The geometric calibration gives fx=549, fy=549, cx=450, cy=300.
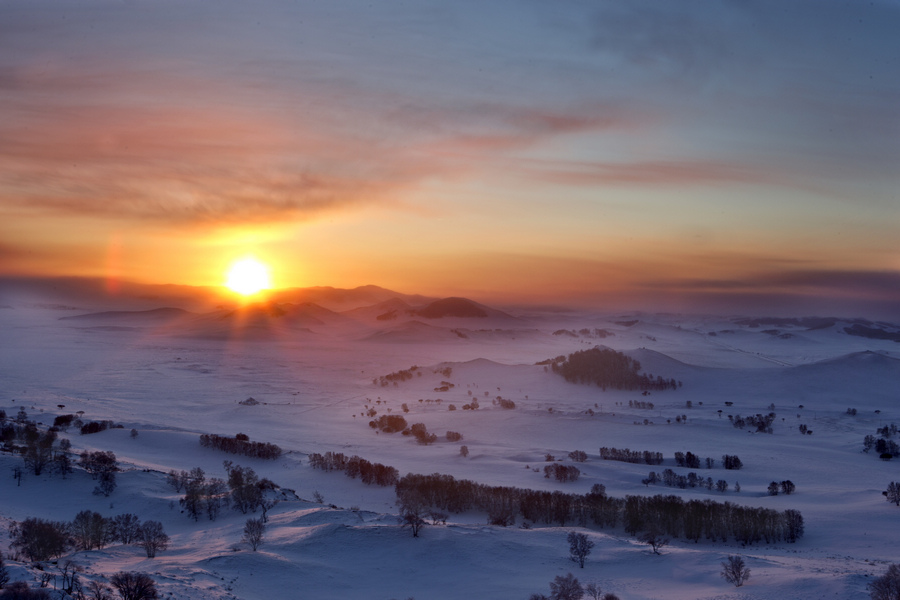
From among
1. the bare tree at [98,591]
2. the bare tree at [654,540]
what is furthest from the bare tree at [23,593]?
the bare tree at [654,540]

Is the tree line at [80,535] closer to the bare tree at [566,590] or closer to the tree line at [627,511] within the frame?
the tree line at [627,511]

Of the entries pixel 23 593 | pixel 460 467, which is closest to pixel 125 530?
pixel 23 593

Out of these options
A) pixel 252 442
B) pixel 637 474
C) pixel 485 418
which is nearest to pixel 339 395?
pixel 485 418

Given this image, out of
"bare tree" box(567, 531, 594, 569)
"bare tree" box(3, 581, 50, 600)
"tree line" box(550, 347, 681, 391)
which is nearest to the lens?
"bare tree" box(3, 581, 50, 600)

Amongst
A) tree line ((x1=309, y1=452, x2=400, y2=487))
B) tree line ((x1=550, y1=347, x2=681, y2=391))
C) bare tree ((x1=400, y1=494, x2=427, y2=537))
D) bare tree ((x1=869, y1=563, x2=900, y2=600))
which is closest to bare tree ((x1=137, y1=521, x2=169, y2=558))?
bare tree ((x1=400, y1=494, x2=427, y2=537))

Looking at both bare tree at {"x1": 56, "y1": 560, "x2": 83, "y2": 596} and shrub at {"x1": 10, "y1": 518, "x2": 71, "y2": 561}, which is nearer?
bare tree at {"x1": 56, "y1": 560, "x2": 83, "y2": 596}

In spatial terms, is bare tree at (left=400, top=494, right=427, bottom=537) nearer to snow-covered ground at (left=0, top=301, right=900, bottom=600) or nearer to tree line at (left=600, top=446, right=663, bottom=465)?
snow-covered ground at (left=0, top=301, right=900, bottom=600)
